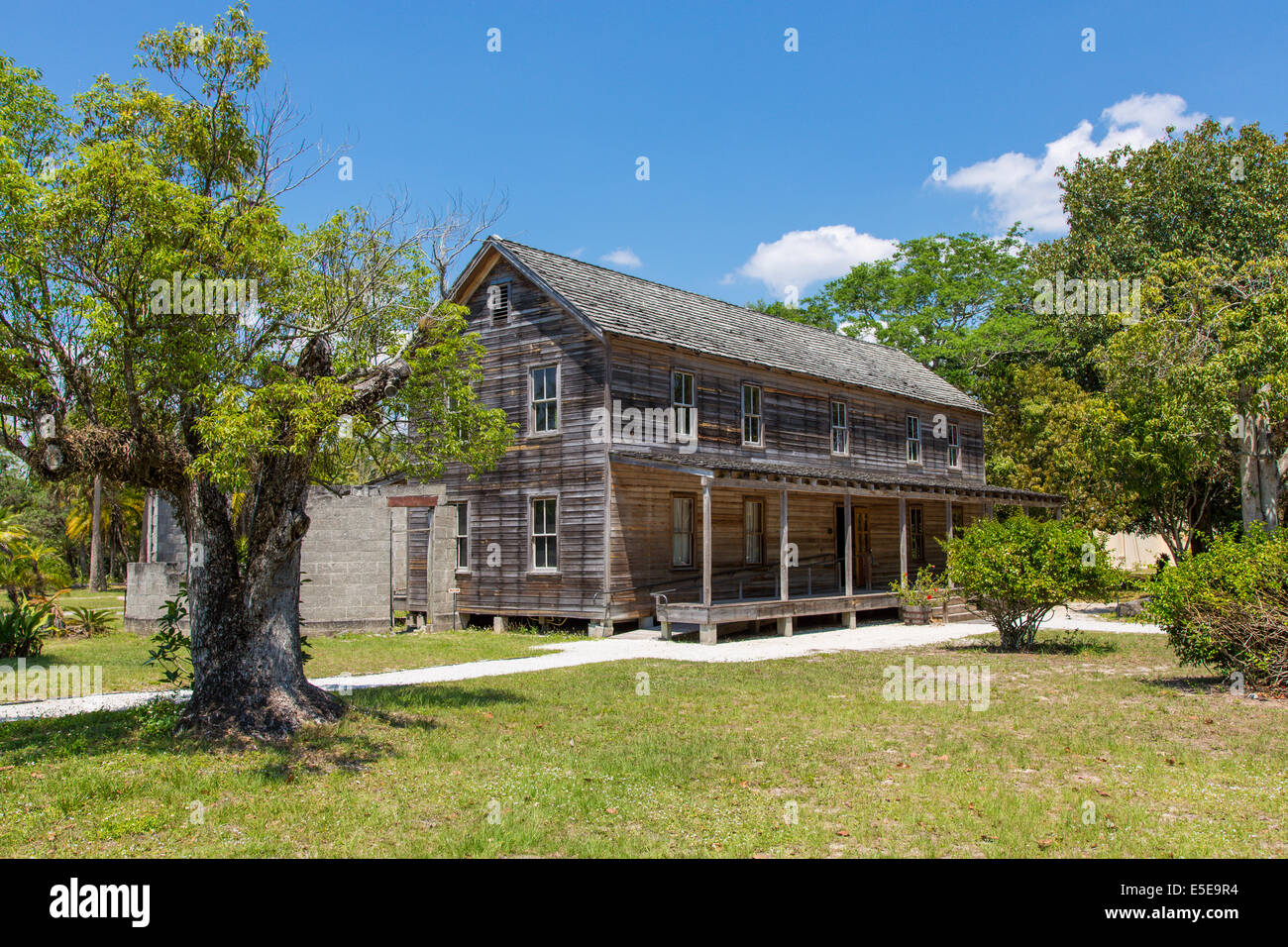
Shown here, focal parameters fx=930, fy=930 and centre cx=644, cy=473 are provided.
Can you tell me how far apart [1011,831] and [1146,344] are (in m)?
18.5

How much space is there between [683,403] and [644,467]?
2.36m

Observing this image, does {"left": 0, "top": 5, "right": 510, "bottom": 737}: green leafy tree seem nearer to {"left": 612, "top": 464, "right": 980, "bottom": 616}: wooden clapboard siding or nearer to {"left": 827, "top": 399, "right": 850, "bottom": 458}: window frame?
{"left": 612, "top": 464, "right": 980, "bottom": 616}: wooden clapboard siding

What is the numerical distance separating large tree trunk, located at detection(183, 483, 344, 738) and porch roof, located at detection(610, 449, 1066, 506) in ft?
37.0

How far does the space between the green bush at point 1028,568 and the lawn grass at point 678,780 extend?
380 centimetres

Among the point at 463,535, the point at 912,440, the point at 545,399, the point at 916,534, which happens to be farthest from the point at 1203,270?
the point at 463,535

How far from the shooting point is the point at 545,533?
22.3 meters

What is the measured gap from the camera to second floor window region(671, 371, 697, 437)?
75.2 ft

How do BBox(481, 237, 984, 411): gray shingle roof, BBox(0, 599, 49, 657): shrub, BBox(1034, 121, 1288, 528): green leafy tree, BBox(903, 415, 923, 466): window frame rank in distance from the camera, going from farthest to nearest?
BBox(903, 415, 923, 466): window frame
BBox(481, 237, 984, 411): gray shingle roof
BBox(1034, 121, 1288, 528): green leafy tree
BBox(0, 599, 49, 657): shrub

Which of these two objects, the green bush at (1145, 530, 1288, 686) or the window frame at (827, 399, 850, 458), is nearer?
the green bush at (1145, 530, 1288, 686)

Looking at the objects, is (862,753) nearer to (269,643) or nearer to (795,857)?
(795,857)

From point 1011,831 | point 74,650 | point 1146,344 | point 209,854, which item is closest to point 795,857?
point 1011,831

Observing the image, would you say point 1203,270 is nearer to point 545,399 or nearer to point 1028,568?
point 1028,568

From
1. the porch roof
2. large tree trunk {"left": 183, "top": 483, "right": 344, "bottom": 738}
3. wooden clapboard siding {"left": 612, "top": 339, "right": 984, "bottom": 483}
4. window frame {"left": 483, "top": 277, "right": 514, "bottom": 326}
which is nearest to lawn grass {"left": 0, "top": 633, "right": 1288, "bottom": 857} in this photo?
large tree trunk {"left": 183, "top": 483, "right": 344, "bottom": 738}

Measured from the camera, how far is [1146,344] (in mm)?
21594
